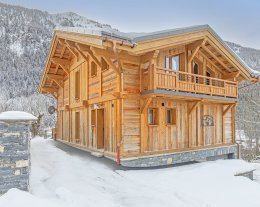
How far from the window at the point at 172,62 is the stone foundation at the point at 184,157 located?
429 centimetres

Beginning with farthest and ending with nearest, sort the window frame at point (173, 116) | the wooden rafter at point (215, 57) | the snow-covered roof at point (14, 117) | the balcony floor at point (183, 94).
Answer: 1. the wooden rafter at point (215, 57)
2. the window frame at point (173, 116)
3. the balcony floor at point (183, 94)
4. the snow-covered roof at point (14, 117)

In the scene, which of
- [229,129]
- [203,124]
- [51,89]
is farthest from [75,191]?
[51,89]

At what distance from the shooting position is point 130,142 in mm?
10758

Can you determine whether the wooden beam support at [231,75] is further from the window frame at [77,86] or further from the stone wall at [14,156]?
the stone wall at [14,156]

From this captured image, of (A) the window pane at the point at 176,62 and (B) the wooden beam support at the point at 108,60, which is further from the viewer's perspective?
(A) the window pane at the point at 176,62

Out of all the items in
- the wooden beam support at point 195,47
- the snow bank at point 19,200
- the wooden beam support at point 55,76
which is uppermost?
the wooden beam support at point 195,47

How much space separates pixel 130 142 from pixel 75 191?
389 cm

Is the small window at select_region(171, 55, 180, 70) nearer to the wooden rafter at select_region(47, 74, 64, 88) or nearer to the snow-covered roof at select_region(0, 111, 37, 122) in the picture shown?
the snow-covered roof at select_region(0, 111, 37, 122)

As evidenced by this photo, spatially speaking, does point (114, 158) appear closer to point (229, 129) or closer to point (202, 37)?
point (202, 37)

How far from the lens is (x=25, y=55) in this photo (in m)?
84.9

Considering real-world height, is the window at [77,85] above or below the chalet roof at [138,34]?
below

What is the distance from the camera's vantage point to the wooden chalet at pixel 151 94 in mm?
10523

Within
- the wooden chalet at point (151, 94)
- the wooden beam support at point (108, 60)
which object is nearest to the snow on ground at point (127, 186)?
the wooden chalet at point (151, 94)

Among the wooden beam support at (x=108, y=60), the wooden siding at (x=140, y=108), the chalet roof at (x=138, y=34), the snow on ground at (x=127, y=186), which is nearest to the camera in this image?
the snow on ground at (x=127, y=186)
